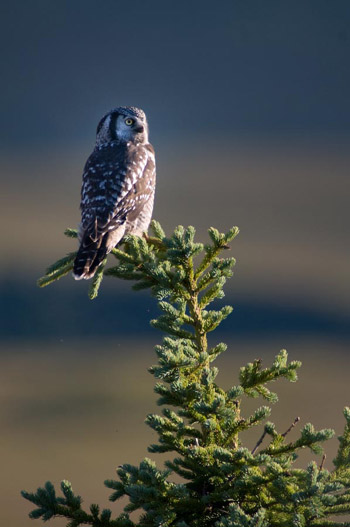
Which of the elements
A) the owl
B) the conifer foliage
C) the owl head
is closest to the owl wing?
the owl

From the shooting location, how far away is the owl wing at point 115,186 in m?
4.41

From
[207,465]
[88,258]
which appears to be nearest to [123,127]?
[88,258]

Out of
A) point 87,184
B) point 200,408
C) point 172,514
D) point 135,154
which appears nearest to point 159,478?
point 172,514

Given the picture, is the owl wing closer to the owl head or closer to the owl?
the owl

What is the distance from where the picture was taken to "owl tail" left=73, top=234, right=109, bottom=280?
3.62 meters

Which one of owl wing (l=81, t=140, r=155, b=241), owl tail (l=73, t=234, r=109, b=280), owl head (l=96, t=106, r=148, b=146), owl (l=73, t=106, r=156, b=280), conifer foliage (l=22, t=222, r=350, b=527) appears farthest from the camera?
owl head (l=96, t=106, r=148, b=146)

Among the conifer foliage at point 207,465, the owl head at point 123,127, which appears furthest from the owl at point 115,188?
the conifer foliage at point 207,465

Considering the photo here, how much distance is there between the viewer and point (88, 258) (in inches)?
146

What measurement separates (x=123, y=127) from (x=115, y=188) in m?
0.97

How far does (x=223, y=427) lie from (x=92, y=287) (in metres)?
1.26

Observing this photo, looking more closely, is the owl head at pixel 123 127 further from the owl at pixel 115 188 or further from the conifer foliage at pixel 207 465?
the conifer foliage at pixel 207 465

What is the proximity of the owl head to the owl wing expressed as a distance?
0.65 feet

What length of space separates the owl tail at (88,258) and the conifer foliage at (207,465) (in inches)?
43.6

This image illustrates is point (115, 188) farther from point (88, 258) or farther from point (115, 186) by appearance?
point (88, 258)
